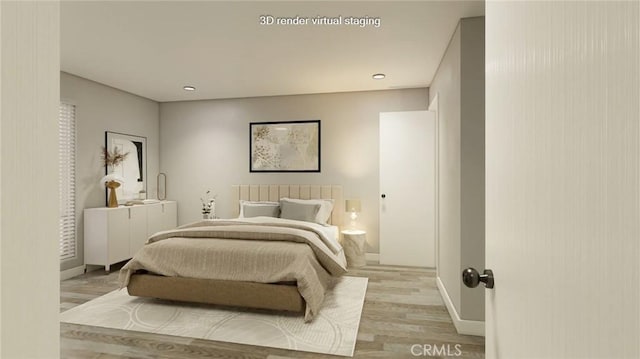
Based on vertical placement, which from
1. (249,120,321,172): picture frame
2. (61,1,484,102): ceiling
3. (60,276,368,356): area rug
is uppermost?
(61,1,484,102): ceiling

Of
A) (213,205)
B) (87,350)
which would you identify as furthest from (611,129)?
(213,205)

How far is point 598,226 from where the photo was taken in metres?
0.44

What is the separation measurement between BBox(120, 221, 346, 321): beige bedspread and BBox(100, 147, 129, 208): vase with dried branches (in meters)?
1.51

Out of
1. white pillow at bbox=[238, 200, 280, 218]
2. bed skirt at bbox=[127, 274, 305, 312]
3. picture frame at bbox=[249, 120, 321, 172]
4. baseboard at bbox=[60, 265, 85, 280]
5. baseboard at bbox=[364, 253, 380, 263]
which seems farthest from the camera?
picture frame at bbox=[249, 120, 321, 172]

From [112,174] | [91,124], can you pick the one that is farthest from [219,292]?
[91,124]

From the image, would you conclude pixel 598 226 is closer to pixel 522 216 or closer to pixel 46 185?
A: pixel 522 216

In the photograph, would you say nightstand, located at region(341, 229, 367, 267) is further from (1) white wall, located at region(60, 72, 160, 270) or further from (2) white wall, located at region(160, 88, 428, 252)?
(1) white wall, located at region(60, 72, 160, 270)

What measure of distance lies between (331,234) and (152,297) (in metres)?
2.17

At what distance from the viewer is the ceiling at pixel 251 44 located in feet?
8.18

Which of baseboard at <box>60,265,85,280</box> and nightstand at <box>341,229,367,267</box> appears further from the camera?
nightstand at <box>341,229,367,267</box>

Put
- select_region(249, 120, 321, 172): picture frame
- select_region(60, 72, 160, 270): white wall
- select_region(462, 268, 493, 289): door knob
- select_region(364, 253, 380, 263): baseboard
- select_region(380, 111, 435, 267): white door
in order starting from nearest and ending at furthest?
select_region(462, 268, 493, 289): door knob, select_region(60, 72, 160, 270): white wall, select_region(380, 111, 435, 267): white door, select_region(364, 253, 380, 263): baseboard, select_region(249, 120, 321, 172): picture frame

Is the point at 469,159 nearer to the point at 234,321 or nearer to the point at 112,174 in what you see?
the point at 234,321

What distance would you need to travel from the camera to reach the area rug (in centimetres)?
246

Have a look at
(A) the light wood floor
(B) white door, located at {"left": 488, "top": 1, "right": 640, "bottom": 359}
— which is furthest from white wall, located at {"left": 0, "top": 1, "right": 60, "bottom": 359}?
(A) the light wood floor
